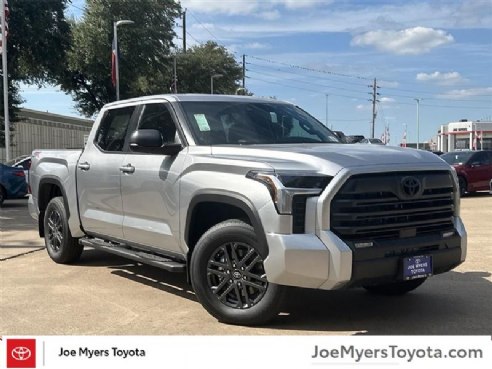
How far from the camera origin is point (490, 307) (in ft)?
18.2

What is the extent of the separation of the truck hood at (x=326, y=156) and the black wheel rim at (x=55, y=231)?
3.27m

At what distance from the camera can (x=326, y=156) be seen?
15.1 ft

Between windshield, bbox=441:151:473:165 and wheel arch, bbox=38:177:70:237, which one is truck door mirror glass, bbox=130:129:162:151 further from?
windshield, bbox=441:151:473:165

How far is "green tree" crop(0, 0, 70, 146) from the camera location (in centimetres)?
2530

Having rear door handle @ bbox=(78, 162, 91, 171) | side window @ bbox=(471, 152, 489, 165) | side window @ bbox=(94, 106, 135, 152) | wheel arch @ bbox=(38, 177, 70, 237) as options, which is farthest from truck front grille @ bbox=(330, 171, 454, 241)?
side window @ bbox=(471, 152, 489, 165)

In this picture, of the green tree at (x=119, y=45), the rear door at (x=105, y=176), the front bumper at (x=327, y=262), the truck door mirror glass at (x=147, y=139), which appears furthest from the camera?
the green tree at (x=119, y=45)

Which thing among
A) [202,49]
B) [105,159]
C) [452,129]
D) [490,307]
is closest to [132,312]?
[105,159]

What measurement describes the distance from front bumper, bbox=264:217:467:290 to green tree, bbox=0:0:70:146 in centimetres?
2396

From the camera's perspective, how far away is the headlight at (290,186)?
14.3ft

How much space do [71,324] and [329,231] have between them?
7.89 ft

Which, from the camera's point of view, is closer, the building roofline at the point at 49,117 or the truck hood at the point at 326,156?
the truck hood at the point at 326,156
